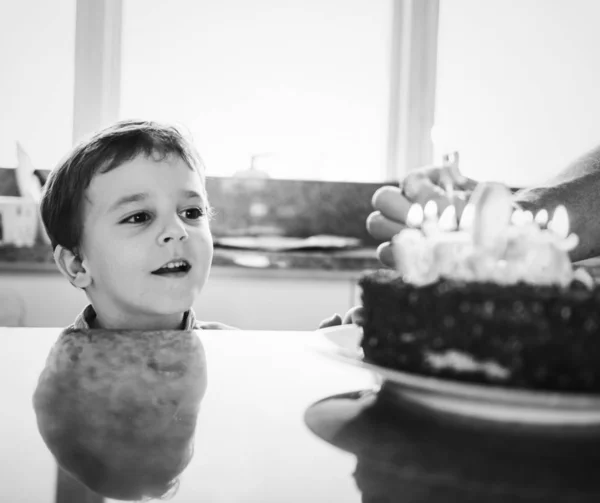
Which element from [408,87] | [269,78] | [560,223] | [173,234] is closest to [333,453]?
[560,223]

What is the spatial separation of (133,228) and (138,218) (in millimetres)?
25

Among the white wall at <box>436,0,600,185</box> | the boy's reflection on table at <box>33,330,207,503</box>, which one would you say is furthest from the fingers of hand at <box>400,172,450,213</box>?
the white wall at <box>436,0,600,185</box>

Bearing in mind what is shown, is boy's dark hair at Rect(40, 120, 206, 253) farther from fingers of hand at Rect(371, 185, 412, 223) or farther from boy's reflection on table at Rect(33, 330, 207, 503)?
boy's reflection on table at Rect(33, 330, 207, 503)

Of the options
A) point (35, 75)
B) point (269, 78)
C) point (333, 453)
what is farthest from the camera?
point (269, 78)

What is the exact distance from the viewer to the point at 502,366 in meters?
0.31

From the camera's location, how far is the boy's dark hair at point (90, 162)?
39.8 inches

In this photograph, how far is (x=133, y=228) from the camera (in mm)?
934

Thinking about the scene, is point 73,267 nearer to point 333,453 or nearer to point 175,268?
point 175,268

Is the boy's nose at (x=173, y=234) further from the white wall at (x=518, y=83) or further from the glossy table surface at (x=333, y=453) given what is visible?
the white wall at (x=518, y=83)

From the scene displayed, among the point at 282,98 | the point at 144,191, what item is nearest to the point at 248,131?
the point at 282,98

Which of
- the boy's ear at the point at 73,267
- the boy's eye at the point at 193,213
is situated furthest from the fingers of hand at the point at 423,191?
the boy's ear at the point at 73,267

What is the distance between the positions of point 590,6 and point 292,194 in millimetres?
1627

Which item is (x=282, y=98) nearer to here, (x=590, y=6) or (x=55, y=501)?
(x=590, y=6)

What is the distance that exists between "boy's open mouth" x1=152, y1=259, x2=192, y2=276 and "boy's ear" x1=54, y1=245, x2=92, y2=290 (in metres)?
0.16
